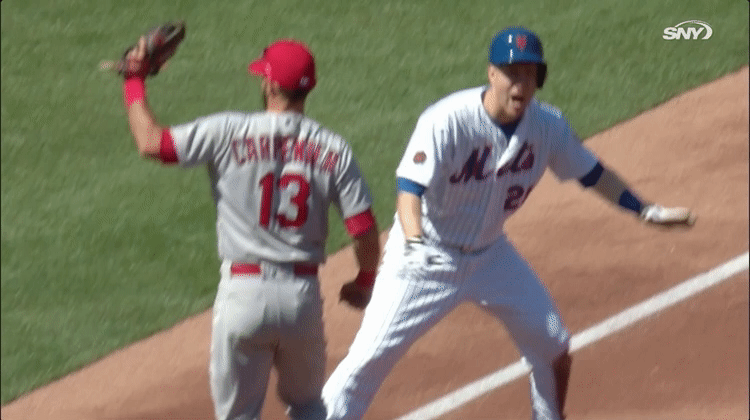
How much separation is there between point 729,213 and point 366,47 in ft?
9.66

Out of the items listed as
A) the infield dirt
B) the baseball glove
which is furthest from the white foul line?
the baseball glove

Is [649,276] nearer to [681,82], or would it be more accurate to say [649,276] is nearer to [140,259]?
[681,82]

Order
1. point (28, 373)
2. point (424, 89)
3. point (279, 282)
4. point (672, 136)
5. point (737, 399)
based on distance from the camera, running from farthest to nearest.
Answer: point (424, 89) → point (672, 136) → point (28, 373) → point (737, 399) → point (279, 282)

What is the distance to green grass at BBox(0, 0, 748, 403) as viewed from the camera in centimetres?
755

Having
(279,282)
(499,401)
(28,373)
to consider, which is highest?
(279,282)

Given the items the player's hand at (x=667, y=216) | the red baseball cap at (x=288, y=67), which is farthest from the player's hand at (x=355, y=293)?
the player's hand at (x=667, y=216)

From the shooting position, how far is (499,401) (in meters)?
6.43

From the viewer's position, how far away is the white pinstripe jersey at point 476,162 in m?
5.11

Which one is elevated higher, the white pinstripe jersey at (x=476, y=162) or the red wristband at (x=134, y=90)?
the red wristband at (x=134, y=90)

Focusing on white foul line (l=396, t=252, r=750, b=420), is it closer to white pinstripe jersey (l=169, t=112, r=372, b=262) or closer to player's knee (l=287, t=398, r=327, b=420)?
player's knee (l=287, t=398, r=327, b=420)

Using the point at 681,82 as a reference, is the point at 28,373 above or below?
below

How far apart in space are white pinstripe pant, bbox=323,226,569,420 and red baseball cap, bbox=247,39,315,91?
907mm

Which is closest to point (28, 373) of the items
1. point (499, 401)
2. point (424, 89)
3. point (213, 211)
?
point (213, 211)

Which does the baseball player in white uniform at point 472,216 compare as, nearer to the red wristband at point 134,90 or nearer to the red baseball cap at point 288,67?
the red baseball cap at point 288,67
